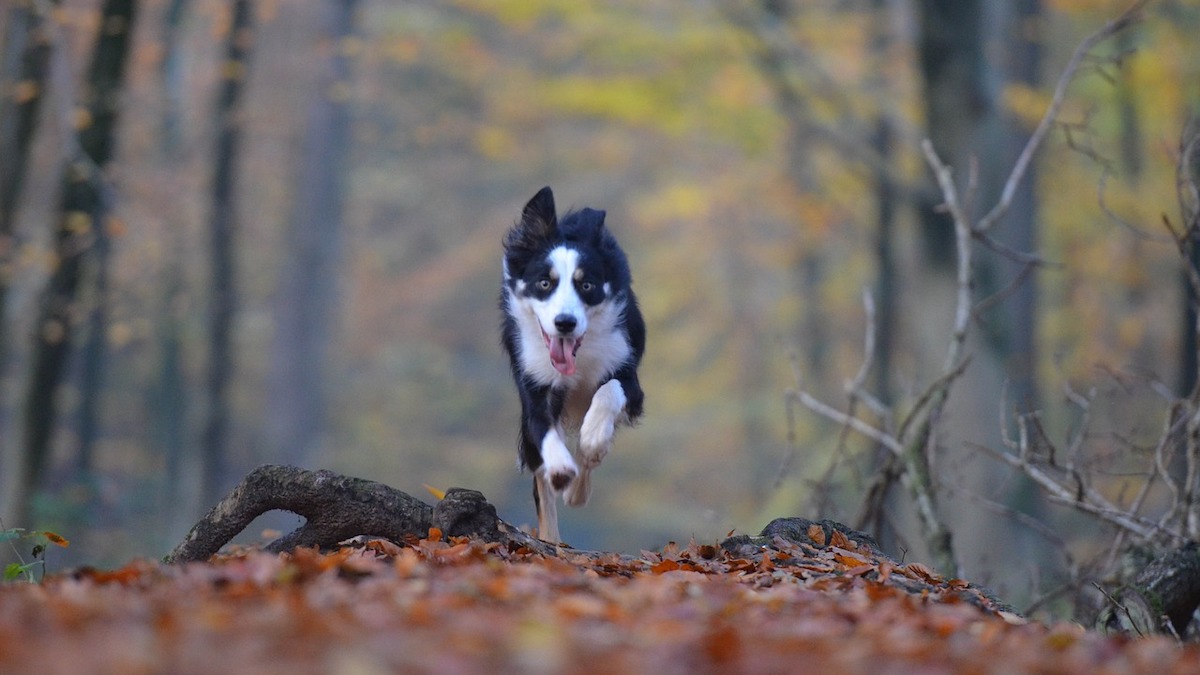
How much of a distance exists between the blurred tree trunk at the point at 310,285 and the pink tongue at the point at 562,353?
57.7ft

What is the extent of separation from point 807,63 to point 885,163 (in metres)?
1.35

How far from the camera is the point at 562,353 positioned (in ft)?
25.0

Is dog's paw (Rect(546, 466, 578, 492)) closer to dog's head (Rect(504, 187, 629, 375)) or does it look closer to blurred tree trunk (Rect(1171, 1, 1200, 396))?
dog's head (Rect(504, 187, 629, 375))

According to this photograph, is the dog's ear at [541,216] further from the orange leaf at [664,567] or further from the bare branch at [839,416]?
the orange leaf at [664,567]

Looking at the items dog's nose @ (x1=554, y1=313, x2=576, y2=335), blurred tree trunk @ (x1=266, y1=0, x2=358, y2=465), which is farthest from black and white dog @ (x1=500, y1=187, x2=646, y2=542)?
blurred tree trunk @ (x1=266, y1=0, x2=358, y2=465)

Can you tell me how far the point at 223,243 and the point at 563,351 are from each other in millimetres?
12278

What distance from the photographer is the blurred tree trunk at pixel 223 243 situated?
1806cm

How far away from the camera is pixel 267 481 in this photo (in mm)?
6219

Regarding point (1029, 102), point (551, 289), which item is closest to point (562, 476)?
point (551, 289)

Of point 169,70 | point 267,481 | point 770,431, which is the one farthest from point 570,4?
point 267,481

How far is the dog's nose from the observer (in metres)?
→ 7.47

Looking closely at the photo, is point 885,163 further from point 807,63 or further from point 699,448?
point 699,448

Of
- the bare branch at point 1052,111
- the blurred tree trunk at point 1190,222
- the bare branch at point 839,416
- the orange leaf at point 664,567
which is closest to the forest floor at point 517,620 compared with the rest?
the orange leaf at point 664,567

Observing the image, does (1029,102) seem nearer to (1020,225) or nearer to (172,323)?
(1020,225)
